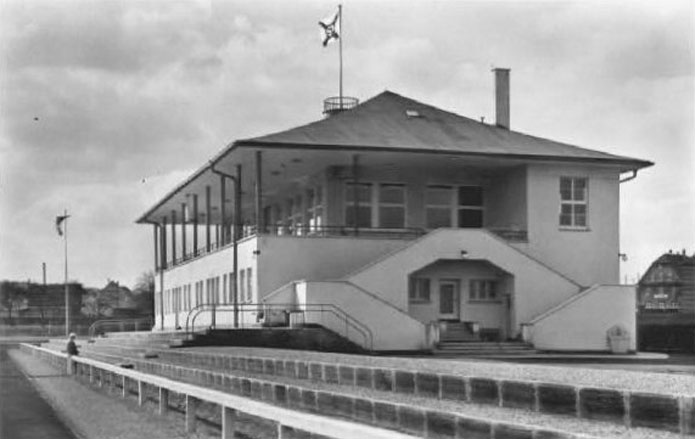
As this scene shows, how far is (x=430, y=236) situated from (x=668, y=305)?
58730 millimetres

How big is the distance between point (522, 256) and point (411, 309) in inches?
200

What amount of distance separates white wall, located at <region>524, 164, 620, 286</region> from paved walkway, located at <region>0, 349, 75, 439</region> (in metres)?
24.1

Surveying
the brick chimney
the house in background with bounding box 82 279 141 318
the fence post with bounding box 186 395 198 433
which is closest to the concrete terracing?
the fence post with bounding box 186 395 198 433

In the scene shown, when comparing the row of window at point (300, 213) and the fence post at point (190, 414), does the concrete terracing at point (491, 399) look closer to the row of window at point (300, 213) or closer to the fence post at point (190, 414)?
the fence post at point (190, 414)

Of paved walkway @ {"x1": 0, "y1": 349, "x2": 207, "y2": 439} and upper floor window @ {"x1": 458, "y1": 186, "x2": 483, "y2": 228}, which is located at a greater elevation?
upper floor window @ {"x1": 458, "y1": 186, "x2": 483, "y2": 228}

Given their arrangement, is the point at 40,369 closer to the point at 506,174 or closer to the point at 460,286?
the point at 460,286

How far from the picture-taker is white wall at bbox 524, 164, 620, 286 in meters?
46.2

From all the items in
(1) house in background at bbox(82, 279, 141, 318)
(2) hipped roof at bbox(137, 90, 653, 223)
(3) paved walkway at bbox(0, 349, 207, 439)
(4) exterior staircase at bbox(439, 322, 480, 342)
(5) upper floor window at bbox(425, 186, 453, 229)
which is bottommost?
(1) house in background at bbox(82, 279, 141, 318)

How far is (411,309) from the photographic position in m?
44.6

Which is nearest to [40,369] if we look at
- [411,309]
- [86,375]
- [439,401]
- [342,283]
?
[86,375]

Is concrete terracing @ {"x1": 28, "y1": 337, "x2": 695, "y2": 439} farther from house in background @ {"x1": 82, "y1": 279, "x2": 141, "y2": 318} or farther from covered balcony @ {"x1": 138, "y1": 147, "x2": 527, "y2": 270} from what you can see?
house in background @ {"x1": 82, "y1": 279, "x2": 141, "y2": 318}

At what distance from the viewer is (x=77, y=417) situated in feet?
61.0

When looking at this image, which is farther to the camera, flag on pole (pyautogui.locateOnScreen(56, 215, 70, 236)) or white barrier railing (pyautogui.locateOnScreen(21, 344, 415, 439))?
flag on pole (pyautogui.locateOnScreen(56, 215, 70, 236))

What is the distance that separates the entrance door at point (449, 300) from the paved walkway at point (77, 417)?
20.5m
